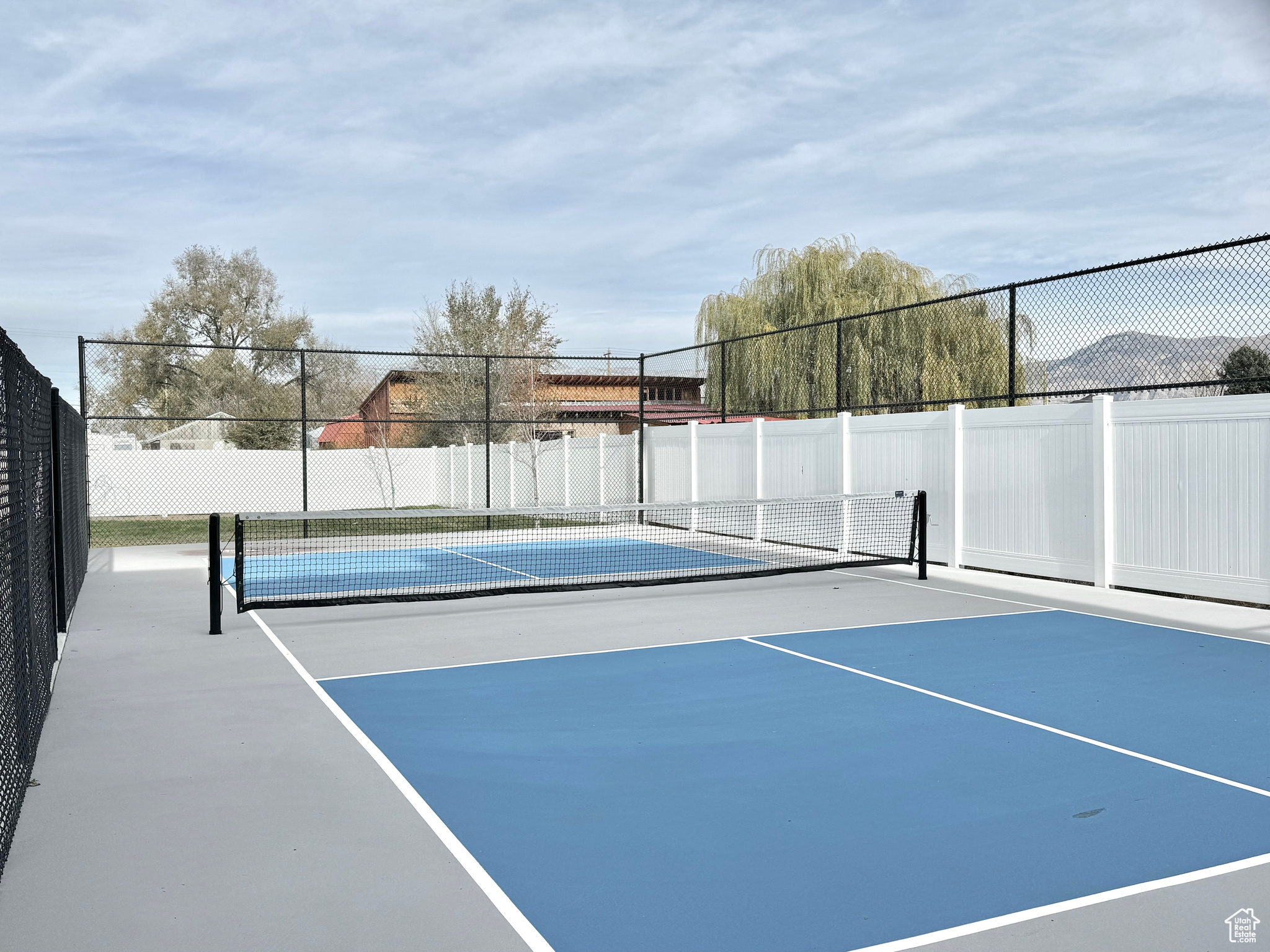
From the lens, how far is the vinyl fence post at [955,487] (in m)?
12.3

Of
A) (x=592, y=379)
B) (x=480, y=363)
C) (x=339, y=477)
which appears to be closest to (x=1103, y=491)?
(x=339, y=477)

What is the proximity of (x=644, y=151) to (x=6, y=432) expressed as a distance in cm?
2215

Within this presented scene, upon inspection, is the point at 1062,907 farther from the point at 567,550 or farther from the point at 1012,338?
the point at 567,550

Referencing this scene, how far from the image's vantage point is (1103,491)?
34.1 feet

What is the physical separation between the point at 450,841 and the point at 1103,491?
27.8 ft

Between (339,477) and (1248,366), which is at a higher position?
(1248,366)

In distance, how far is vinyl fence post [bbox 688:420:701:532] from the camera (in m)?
18.2

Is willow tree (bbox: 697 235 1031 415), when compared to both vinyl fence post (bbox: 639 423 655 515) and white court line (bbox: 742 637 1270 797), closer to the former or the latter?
vinyl fence post (bbox: 639 423 655 515)

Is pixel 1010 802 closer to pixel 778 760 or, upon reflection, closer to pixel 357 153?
pixel 778 760

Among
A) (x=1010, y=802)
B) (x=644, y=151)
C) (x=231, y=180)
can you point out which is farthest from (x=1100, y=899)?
(x=231, y=180)

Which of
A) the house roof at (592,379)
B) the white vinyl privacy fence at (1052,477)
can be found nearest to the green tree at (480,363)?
the house roof at (592,379)

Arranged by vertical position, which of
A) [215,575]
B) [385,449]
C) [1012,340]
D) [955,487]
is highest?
[1012,340]

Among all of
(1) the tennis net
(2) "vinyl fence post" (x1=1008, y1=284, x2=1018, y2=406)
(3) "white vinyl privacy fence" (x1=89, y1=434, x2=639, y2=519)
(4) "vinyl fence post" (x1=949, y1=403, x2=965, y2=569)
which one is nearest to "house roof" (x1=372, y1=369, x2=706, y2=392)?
(3) "white vinyl privacy fence" (x1=89, y1=434, x2=639, y2=519)

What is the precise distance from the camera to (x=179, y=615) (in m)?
9.52
